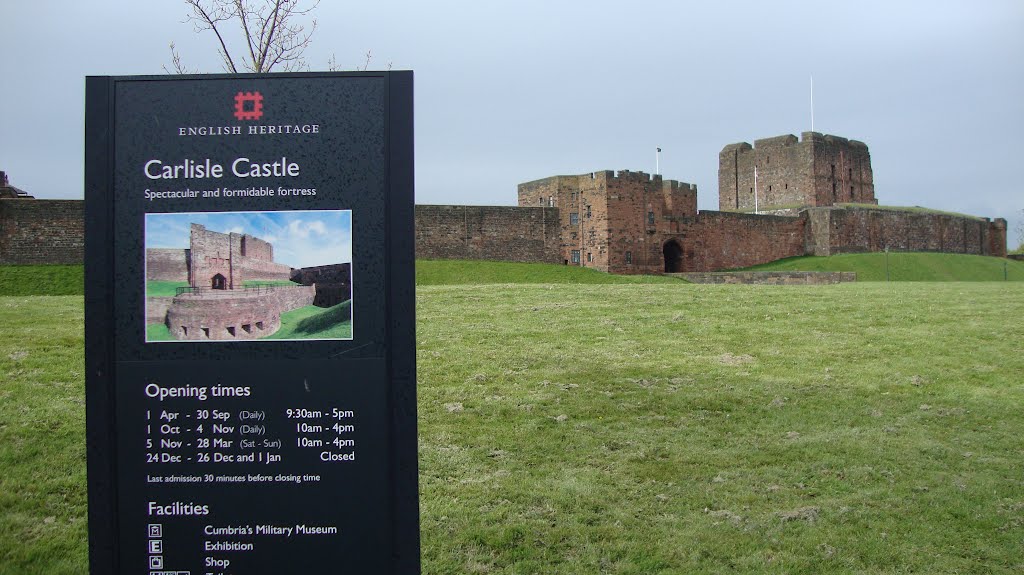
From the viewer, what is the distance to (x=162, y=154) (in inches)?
137

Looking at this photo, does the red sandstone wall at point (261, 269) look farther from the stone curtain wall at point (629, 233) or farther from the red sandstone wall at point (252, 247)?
the stone curtain wall at point (629, 233)

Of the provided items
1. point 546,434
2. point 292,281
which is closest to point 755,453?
point 546,434

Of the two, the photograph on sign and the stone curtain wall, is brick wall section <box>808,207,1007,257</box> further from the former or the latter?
the photograph on sign

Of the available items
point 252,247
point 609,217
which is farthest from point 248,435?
point 609,217

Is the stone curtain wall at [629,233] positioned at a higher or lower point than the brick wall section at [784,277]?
higher

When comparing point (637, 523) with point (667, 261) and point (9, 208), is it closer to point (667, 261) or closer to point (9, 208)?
point (9, 208)

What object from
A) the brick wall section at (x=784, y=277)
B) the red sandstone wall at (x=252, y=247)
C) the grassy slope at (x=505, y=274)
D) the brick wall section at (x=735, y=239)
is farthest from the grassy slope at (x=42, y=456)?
the brick wall section at (x=735, y=239)

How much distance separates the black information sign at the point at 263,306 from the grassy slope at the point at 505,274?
24.5m

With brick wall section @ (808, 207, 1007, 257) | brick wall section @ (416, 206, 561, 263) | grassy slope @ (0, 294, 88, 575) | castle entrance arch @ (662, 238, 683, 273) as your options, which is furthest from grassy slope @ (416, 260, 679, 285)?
brick wall section @ (808, 207, 1007, 257)

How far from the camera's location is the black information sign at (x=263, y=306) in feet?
11.3

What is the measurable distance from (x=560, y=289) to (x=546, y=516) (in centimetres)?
1280

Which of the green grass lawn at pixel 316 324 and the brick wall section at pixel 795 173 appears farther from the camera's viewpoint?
the brick wall section at pixel 795 173

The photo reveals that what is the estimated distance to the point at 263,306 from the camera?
344cm

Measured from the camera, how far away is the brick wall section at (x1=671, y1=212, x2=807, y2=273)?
42250 mm
